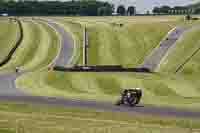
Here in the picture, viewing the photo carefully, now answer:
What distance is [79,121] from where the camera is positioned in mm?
44281

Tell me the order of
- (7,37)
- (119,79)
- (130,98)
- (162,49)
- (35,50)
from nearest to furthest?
(130,98) → (119,79) → (162,49) → (35,50) → (7,37)

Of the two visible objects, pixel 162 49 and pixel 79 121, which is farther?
pixel 162 49

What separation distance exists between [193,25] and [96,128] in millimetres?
138324

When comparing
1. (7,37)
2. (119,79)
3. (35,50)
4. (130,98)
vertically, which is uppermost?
(130,98)

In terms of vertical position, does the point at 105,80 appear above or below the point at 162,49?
above

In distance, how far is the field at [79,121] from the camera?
3894 cm

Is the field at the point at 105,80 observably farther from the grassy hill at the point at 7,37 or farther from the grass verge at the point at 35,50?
the grassy hill at the point at 7,37

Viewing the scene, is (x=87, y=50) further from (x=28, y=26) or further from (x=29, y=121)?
(x=29, y=121)

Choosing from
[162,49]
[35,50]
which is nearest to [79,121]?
[162,49]

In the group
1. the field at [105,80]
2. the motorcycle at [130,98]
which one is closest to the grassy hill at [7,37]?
the field at [105,80]

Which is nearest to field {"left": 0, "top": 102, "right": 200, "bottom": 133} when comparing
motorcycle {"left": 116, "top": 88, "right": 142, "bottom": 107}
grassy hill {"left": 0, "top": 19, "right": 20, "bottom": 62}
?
motorcycle {"left": 116, "top": 88, "right": 142, "bottom": 107}

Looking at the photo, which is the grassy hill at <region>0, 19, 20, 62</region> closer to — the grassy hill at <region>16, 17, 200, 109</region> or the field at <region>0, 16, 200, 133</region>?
the field at <region>0, 16, 200, 133</region>

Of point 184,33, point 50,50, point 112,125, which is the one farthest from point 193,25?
point 112,125

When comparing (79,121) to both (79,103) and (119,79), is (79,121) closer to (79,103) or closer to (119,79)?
(79,103)
